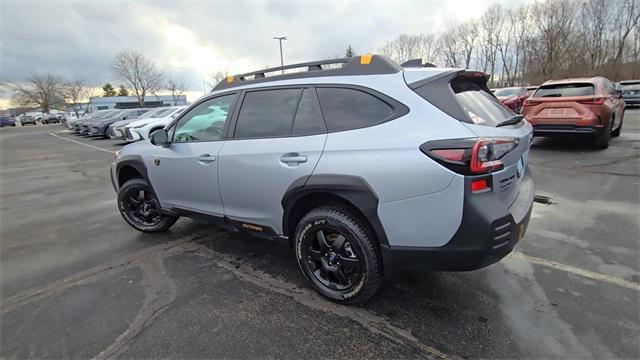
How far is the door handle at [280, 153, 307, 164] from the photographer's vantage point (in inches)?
96.6

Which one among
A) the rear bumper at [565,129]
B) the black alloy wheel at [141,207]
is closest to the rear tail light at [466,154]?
the black alloy wheel at [141,207]

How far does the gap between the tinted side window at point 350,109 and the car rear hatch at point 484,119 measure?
0.92 ft

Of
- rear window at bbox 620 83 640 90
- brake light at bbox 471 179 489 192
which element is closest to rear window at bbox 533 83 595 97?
brake light at bbox 471 179 489 192

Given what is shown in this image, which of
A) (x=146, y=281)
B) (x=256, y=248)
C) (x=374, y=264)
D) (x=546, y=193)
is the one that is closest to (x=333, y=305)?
(x=374, y=264)

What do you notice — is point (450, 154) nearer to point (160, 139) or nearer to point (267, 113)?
point (267, 113)

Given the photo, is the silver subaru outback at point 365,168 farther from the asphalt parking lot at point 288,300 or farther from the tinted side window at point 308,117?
the asphalt parking lot at point 288,300

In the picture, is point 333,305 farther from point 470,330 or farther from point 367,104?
point 367,104

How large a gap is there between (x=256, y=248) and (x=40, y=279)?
2.11m

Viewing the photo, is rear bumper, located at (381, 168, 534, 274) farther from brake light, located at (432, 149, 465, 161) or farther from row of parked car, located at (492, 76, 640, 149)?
row of parked car, located at (492, 76, 640, 149)

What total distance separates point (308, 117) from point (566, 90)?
300 inches

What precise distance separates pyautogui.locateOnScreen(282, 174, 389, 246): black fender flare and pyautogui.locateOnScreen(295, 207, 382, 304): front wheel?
0.45 feet

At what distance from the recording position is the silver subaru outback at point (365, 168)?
197cm

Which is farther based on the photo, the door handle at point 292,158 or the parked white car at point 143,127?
the parked white car at point 143,127

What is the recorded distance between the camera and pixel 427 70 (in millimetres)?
2338
